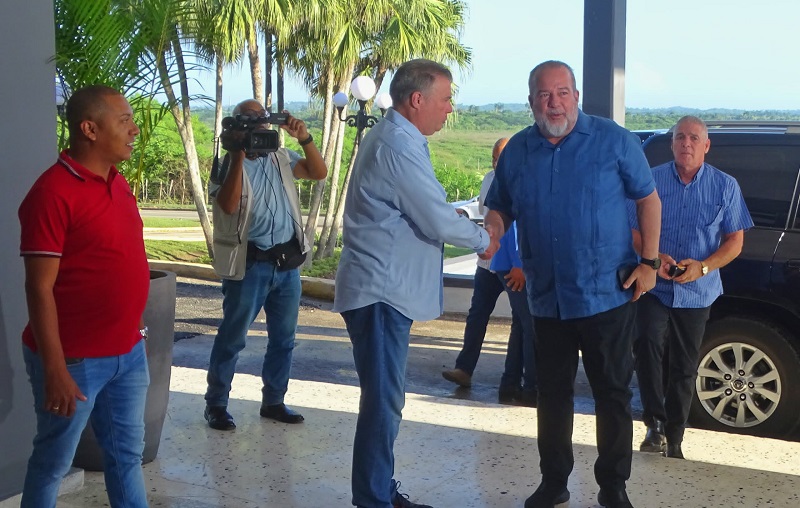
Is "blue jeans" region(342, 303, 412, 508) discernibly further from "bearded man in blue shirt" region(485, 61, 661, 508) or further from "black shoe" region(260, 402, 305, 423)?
"black shoe" region(260, 402, 305, 423)

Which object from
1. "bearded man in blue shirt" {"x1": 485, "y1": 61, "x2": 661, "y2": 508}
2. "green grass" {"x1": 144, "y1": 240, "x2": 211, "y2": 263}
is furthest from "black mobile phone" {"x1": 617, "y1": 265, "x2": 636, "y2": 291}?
"green grass" {"x1": 144, "y1": 240, "x2": 211, "y2": 263}

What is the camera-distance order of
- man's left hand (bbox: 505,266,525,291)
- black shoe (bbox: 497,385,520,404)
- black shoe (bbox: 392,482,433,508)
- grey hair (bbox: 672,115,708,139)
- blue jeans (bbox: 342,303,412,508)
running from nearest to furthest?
blue jeans (bbox: 342,303,412,508), black shoe (bbox: 392,482,433,508), grey hair (bbox: 672,115,708,139), man's left hand (bbox: 505,266,525,291), black shoe (bbox: 497,385,520,404)

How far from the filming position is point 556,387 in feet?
14.8

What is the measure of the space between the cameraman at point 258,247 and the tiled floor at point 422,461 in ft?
0.95

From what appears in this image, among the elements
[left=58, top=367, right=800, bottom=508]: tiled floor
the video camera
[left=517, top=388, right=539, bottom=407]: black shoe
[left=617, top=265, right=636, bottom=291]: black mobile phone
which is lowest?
[left=517, top=388, right=539, bottom=407]: black shoe

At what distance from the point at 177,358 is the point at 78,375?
5928mm

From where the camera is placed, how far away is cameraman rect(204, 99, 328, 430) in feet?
18.0

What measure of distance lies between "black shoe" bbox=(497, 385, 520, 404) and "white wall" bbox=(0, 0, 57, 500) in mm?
3824

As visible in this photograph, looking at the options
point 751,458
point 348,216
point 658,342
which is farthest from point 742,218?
point 348,216

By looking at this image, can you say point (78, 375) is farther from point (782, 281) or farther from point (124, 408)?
point (782, 281)

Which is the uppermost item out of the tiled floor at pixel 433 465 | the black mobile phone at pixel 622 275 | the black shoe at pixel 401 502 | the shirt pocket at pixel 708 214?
the shirt pocket at pixel 708 214

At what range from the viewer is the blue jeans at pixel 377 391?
4090 millimetres

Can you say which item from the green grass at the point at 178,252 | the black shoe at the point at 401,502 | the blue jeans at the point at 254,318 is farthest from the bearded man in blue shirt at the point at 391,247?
the green grass at the point at 178,252

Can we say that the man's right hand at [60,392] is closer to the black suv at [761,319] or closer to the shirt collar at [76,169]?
the shirt collar at [76,169]
